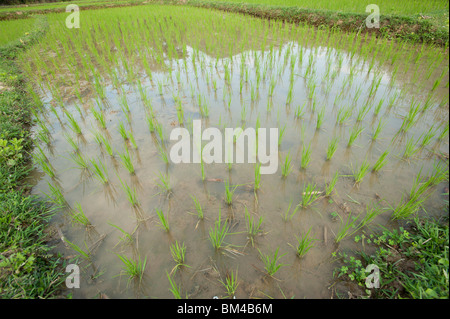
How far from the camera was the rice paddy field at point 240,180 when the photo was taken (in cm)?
Result: 152

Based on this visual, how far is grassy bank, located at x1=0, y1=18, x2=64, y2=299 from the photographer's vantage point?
1.42m

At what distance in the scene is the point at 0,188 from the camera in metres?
2.11

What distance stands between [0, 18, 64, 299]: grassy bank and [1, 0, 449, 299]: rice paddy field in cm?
12

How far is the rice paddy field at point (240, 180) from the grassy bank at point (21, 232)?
0.40 feet

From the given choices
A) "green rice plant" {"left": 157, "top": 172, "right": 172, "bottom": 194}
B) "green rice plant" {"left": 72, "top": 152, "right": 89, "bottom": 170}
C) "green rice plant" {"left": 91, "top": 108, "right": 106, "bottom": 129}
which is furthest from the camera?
"green rice plant" {"left": 91, "top": 108, "right": 106, "bottom": 129}

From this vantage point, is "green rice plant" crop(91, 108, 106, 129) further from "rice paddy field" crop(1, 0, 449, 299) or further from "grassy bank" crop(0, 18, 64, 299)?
"grassy bank" crop(0, 18, 64, 299)

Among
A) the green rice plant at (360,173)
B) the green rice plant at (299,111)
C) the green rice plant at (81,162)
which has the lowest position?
the green rice plant at (81,162)

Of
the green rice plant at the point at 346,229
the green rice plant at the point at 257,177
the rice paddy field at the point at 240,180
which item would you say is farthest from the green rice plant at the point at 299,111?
the green rice plant at the point at 346,229

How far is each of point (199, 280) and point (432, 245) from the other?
64.5 inches

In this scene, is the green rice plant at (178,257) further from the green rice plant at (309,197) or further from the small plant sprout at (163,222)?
the green rice plant at (309,197)

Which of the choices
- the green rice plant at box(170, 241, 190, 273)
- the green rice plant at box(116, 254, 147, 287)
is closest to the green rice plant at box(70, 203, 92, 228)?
the green rice plant at box(116, 254, 147, 287)

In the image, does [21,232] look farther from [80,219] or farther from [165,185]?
[165,185]

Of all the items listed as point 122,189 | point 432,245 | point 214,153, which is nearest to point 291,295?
point 432,245
